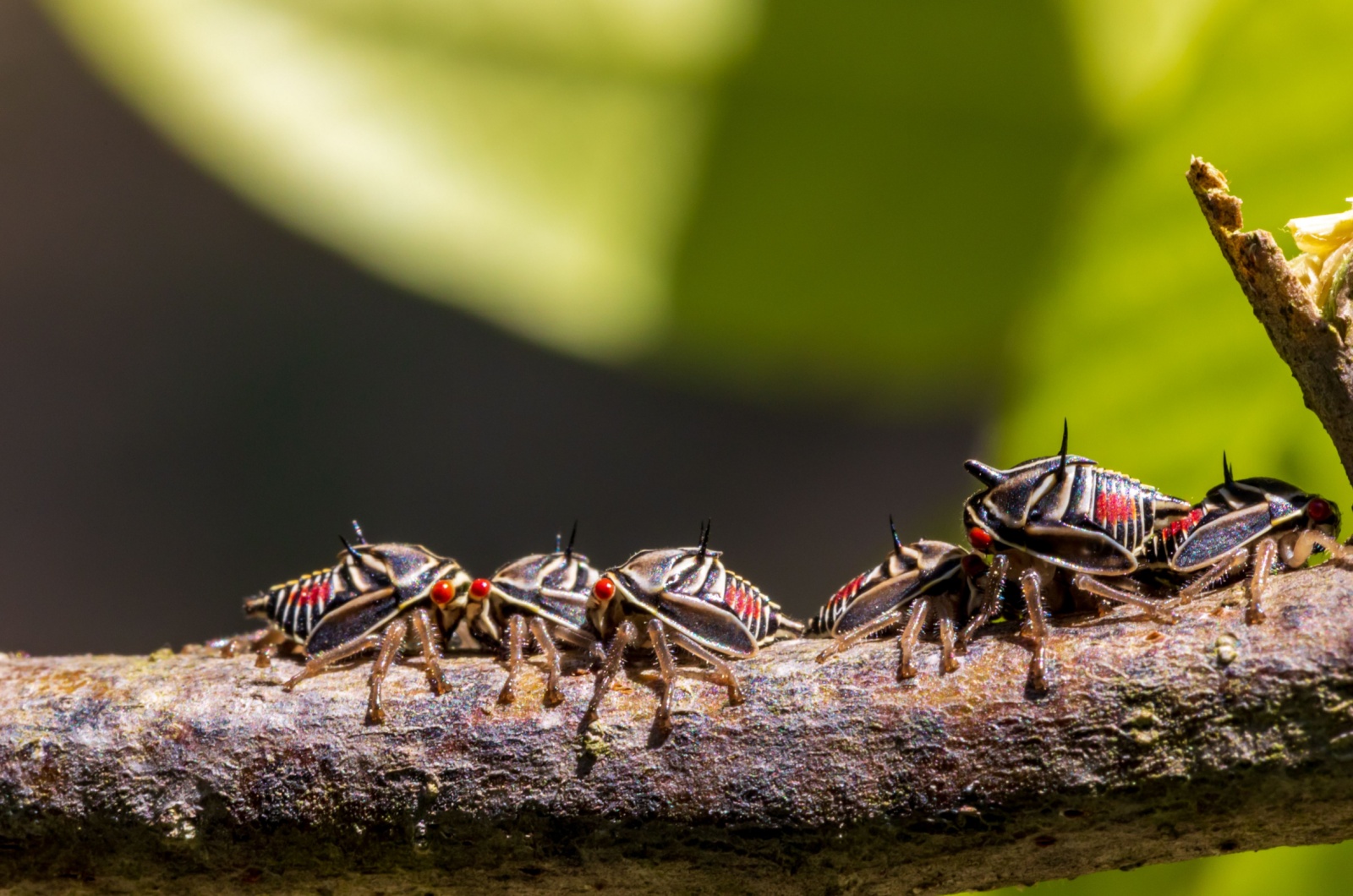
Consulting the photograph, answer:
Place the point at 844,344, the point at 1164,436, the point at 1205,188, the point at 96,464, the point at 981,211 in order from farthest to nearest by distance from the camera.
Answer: the point at 96,464 < the point at 844,344 < the point at 981,211 < the point at 1164,436 < the point at 1205,188

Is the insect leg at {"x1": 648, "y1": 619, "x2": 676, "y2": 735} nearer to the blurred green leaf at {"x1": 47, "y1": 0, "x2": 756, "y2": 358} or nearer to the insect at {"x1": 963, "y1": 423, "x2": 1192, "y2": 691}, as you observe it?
the insect at {"x1": 963, "y1": 423, "x2": 1192, "y2": 691}

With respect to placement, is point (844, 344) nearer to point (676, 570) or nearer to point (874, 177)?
point (874, 177)

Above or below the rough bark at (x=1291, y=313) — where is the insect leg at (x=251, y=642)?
below

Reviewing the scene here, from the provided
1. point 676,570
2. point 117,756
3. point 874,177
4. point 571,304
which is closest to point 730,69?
point 874,177

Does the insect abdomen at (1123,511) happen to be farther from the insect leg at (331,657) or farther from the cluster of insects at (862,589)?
the insect leg at (331,657)

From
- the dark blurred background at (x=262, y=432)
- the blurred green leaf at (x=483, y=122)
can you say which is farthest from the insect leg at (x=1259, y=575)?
the dark blurred background at (x=262, y=432)

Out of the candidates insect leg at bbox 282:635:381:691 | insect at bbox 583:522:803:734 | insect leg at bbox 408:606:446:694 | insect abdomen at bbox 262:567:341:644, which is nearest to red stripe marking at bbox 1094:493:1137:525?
insect at bbox 583:522:803:734

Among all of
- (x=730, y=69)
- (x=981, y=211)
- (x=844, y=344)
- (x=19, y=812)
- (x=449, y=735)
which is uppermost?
(x=730, y=69)
